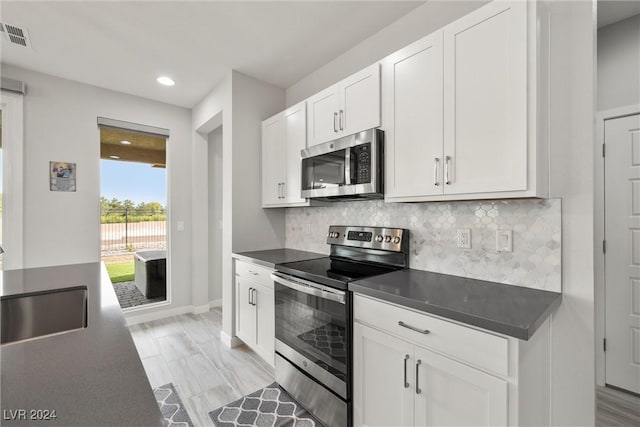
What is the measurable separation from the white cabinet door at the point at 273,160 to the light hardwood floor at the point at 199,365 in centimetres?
149

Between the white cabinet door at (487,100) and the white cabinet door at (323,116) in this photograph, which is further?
the white cabinet door at (323,116)

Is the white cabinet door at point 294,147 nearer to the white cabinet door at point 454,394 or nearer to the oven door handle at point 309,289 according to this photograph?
the oven door handle at point 309,289

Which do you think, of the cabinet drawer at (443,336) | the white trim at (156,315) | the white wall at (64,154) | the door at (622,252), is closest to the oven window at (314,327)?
the cabinet drawer at (443,336)

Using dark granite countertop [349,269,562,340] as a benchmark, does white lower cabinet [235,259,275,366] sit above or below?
below

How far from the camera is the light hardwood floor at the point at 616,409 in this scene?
1.76 meters

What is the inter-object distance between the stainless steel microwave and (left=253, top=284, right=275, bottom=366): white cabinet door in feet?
2.89

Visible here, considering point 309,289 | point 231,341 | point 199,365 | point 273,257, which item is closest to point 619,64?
point 309,289

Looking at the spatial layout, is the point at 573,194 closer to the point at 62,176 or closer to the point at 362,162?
the point at 362,162

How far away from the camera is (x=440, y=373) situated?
1.21 meters

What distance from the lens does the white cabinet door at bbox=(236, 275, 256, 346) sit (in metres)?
2.49

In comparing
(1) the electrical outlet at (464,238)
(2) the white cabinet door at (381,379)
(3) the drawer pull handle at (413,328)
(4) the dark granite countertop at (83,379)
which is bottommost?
(2) the white cabinet door at (381,379)

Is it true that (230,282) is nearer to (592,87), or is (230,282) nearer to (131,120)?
(131,120)

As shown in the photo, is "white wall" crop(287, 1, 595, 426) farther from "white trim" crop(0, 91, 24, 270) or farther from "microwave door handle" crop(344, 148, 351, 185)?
"white trim" crop(0, 91, 24, 270)

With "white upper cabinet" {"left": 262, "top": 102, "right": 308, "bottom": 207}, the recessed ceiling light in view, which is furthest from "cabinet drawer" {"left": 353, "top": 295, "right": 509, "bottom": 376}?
the recessed ceiling light
